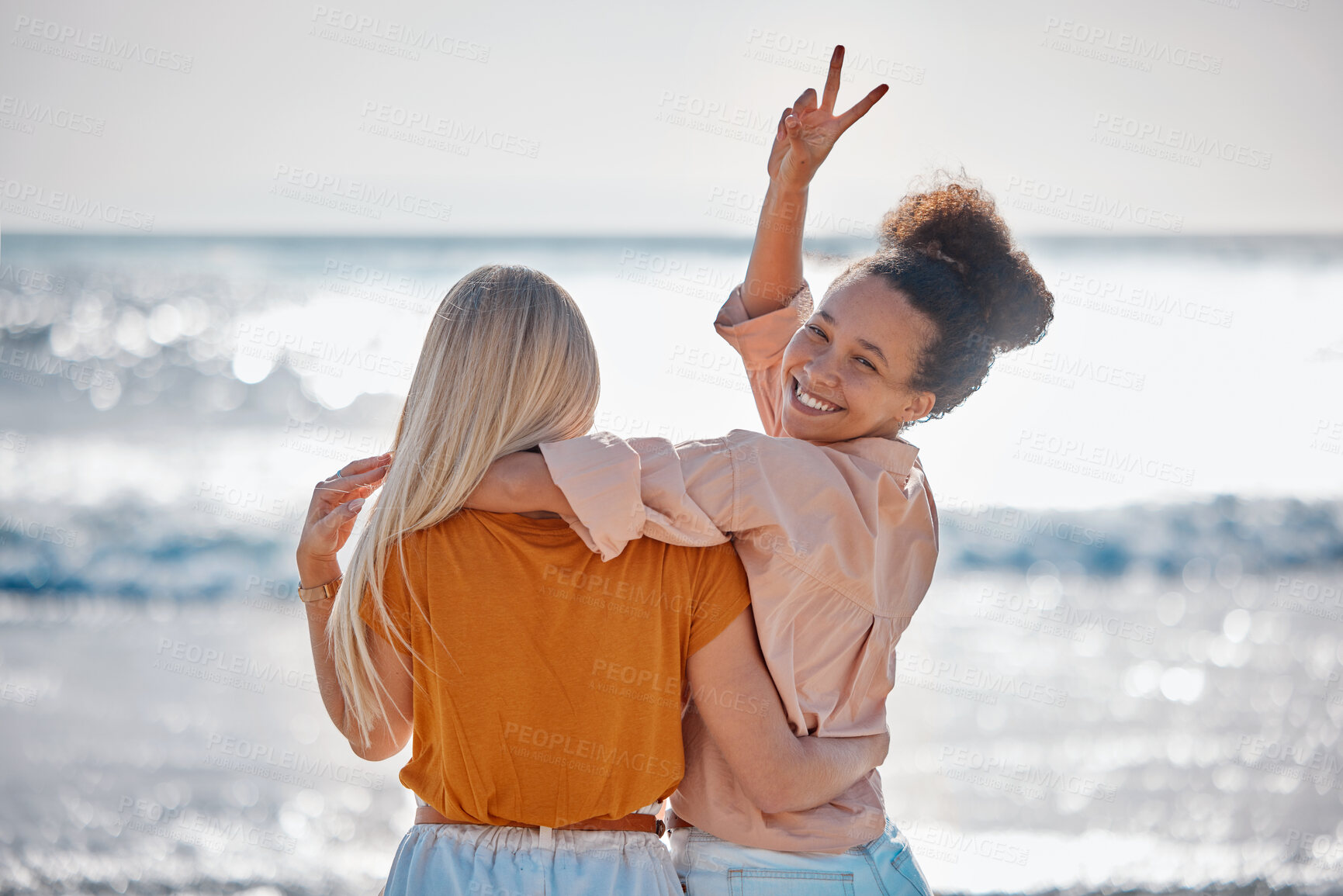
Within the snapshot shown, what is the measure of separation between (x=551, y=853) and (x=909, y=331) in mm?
1176

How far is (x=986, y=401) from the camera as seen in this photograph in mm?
10633

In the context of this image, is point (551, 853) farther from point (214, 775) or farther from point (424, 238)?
point (424, 238)

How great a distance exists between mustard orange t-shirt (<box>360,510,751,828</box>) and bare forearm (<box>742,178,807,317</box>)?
3.11 feet

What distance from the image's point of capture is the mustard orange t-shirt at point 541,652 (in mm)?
1521

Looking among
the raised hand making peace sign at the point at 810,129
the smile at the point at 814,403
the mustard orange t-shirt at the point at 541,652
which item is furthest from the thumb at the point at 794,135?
the mustard orange t-shirt at the point at 541,652

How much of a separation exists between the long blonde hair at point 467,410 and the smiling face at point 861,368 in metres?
0.55

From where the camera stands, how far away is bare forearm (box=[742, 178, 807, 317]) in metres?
2.20

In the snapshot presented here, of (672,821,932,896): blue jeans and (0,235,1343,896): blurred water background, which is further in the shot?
(0,235,1343,896): blurred water background

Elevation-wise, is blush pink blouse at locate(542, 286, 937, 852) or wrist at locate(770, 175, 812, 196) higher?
wrist at locate(770, 175, 812, 196)

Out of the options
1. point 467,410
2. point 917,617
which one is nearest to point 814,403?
point 467,410

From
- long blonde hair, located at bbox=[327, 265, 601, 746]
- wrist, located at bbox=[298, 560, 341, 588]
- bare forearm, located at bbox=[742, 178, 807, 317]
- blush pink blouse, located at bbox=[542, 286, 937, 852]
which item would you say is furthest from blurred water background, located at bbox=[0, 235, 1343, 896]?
wrist, located at bbox=[298, 560, 341, 588]

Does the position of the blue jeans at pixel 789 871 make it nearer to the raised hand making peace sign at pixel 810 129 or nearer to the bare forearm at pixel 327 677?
the bare forearm at pixel 327 677

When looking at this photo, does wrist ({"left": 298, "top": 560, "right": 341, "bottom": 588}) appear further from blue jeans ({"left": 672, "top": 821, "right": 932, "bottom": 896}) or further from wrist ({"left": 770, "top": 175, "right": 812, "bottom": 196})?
wrist ({"left": 770, "top": 175, "right": 812, "bottom": 196})

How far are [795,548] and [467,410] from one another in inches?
22.5
